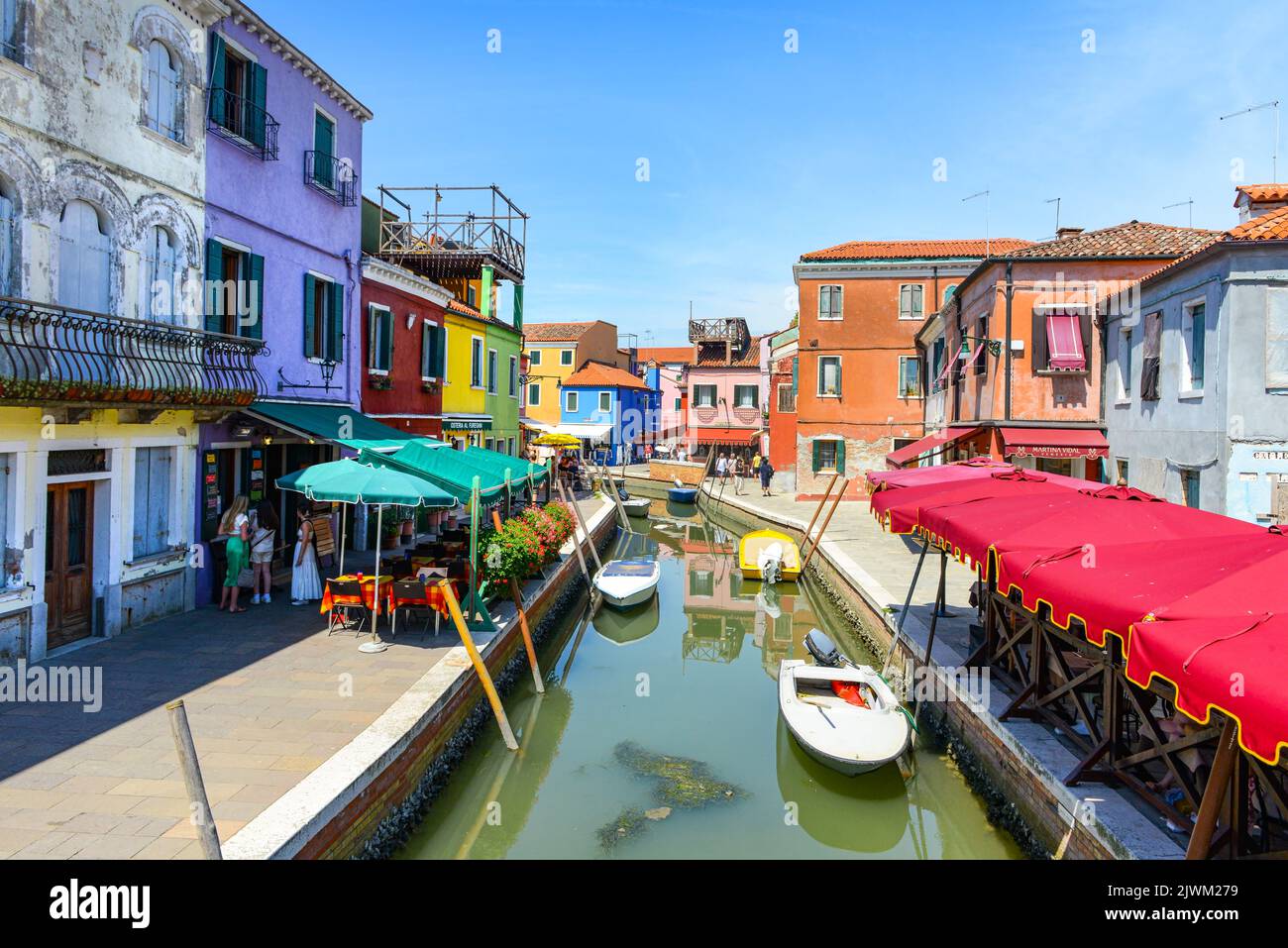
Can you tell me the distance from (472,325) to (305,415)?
10491mm

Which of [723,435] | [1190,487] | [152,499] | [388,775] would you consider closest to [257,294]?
[152,499]

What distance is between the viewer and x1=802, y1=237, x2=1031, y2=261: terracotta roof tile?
32438 millimetres

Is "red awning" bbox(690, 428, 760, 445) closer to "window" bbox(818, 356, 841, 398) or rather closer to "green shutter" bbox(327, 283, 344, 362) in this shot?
"window" bbox(818, 356, 841, 398)

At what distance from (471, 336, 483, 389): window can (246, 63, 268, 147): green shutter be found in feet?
35.6

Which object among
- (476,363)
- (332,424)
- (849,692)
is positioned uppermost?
(476,363)

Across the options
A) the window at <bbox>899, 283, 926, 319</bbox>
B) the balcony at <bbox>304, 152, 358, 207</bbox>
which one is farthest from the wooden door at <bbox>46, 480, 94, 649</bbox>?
the window at <bbox>899, 283, 926, 319</bbox>

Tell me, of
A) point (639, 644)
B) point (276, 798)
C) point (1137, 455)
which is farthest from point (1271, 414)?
point (276, 798)

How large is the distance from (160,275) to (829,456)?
26.3 metres

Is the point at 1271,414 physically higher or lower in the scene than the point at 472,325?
lower

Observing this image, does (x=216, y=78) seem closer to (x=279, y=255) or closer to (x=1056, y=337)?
(x=279, y=255)

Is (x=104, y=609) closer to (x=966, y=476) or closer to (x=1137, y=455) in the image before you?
→ (x=966, y=476)

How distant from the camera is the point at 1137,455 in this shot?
1653cm

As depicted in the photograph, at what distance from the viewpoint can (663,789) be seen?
9461mm
